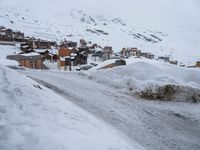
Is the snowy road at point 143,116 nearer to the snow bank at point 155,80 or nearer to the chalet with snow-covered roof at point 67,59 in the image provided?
the snow bank at point 155,80

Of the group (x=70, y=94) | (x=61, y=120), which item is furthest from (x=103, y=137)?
(x=70, y=94)

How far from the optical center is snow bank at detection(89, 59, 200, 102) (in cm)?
919

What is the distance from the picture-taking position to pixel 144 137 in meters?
5.44

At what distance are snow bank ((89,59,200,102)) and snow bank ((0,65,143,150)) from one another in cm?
471

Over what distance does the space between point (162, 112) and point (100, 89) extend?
2477 mm

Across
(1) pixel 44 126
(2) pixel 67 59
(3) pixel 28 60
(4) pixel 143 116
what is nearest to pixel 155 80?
(4) pixel 143 116

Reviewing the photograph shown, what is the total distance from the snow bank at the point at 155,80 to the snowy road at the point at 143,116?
54 cm

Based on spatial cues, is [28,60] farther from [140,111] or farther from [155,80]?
[140,111]

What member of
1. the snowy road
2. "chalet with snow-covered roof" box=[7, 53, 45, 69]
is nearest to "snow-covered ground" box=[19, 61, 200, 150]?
the snowy road

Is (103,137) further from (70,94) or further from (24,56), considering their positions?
(24,56)

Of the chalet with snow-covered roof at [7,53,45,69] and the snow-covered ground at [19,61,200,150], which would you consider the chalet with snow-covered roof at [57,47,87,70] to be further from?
the snow-covered ground at [19,61,200,150]

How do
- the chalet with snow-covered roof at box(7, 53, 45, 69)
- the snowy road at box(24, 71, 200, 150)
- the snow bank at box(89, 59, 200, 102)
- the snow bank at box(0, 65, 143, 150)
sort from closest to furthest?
the snow bank at box(0, 65, 143, 150), the snowy road at box(24, 71, 200, 150), the snow bank at box(89, 59, 200, 102), the chalet with snow-covered roof at box(7, 53, 45, 69)

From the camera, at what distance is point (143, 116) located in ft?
22.7

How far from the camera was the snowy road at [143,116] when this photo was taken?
219 inches
